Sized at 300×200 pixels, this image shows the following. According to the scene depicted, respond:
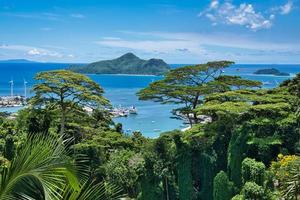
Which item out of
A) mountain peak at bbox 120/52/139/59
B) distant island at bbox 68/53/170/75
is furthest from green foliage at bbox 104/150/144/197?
mountain peak at bbox 120/52/139/59

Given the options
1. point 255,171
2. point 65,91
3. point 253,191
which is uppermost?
point 65,91

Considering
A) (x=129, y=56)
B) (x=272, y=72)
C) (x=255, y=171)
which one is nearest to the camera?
(x=255, y=171)

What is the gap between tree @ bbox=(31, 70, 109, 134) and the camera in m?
19.2

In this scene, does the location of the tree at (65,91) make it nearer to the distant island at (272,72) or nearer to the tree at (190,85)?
the tree at (190,85)

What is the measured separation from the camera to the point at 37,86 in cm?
1922

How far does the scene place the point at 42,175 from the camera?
→ 3424 mm

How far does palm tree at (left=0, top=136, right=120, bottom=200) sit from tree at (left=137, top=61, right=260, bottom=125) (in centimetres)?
1690

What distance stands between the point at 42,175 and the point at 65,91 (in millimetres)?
16397

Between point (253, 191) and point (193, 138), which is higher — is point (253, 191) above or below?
below

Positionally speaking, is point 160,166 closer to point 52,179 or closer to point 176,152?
point 176,152

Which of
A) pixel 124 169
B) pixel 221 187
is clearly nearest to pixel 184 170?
pixel 221 187

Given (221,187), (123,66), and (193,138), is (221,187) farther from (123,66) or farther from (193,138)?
(123,66)

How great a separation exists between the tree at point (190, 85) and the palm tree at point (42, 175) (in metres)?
16.9

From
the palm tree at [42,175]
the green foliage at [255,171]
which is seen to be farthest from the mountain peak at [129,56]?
the palm tree at [42,175]
